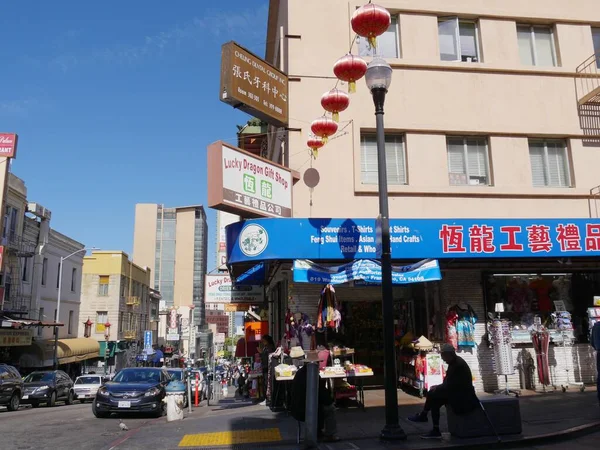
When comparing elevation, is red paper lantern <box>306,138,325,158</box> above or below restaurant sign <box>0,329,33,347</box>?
above

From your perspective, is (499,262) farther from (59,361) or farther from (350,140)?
(59,361)

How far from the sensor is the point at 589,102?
15.3 metres

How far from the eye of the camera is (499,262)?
45.3 ft

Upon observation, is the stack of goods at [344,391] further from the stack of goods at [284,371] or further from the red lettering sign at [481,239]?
the red lettering sign at [481,239]

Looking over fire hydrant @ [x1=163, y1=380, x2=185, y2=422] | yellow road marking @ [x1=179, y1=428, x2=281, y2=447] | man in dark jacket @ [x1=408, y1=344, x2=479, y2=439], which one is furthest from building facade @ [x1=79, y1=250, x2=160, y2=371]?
man in dark jacket @ [x1=408, y1=344, x2=479, y2=439]

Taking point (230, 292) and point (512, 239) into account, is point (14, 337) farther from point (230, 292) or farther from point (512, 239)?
point (512, 239)

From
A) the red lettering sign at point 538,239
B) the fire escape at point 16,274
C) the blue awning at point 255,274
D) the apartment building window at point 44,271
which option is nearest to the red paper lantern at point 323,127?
the blue awning at point 255,274

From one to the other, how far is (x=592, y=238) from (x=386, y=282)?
7.19 metres

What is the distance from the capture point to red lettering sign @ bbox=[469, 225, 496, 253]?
40.4 ft

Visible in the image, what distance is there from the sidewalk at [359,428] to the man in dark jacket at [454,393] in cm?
41

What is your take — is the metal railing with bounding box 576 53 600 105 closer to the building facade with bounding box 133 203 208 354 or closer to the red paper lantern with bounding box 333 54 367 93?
the red paper lantern with bounding box 333 54 367 93

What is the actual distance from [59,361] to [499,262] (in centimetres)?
3286

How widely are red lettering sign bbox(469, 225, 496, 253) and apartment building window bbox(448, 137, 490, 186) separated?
261 centimetres

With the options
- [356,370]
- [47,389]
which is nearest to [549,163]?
[356,370]
